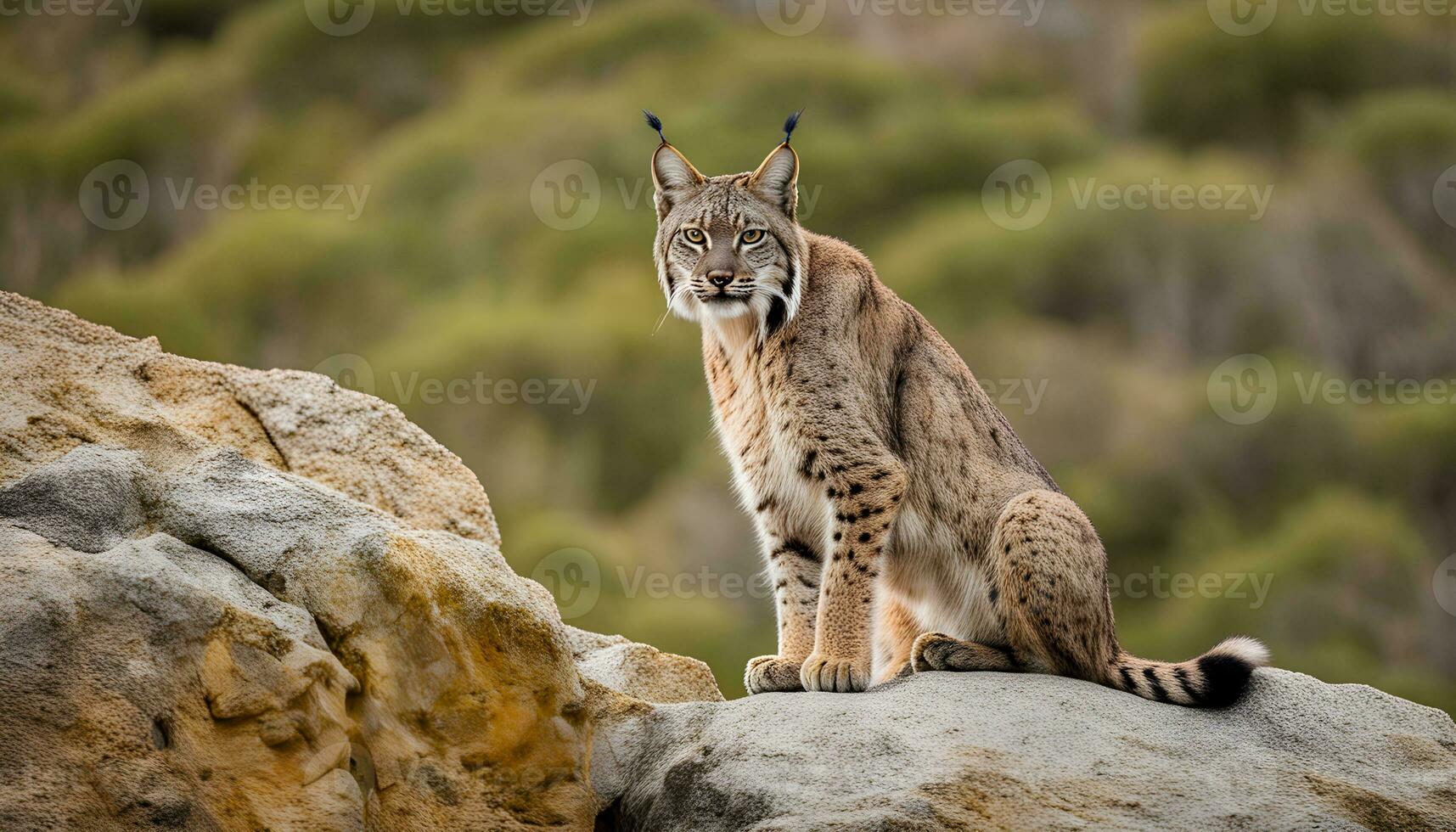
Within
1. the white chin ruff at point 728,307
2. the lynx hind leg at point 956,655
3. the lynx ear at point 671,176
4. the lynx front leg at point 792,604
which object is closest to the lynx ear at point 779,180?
the lynx ear at point 671,176

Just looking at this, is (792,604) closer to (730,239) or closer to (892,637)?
(892,637)

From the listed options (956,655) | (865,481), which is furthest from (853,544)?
(956,655)

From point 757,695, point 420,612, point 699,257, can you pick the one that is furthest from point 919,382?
point 420,612

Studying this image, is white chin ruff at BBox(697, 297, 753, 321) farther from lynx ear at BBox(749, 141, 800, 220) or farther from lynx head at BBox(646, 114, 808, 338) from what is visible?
lynx ear at BBox(749, 141, 800, 220)

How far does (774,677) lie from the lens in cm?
629

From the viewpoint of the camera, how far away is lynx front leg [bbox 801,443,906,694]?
620 centimetres

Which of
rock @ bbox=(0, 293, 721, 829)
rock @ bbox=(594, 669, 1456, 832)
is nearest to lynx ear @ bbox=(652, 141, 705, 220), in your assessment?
rock @ bbox=(0, 293, 721, 829)

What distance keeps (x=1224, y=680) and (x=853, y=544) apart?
5.77 feet

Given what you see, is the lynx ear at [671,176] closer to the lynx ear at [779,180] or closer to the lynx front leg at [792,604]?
the lynx ear at [779,180]

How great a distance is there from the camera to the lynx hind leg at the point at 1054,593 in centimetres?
614

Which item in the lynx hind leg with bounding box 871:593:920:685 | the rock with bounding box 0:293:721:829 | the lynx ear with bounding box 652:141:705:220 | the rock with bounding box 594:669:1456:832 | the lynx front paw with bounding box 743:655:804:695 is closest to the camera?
the rock with bounding box 0:293:721:829

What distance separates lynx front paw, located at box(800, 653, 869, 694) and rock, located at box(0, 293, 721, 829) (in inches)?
34.3

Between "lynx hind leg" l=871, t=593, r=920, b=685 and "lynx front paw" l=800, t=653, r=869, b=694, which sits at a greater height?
"lynx hind leg" l=871, t=593, r=920, b=685

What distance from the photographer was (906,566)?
679 cm
